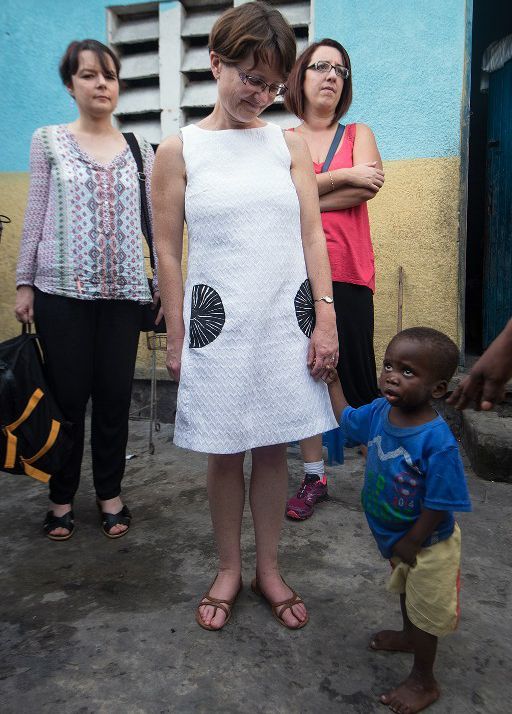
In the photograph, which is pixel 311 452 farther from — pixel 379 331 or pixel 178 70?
pixel 178 70

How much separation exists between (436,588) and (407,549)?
120 millimetres

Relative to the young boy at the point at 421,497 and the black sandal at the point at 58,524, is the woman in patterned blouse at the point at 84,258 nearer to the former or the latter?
the black sandal at the point at 58,524

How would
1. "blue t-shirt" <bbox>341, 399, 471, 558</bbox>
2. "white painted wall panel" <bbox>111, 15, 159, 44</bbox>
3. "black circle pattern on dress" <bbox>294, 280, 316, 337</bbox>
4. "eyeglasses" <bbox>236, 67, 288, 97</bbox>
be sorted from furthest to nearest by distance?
"white painted wall panel" <bbox>111, 15, 159, 44</bbox> → "black circle pattern on dress" <bbox>294, 280, 316, 337</bbox> → "eyeglasses" <bbox>236, 67, 288, 97</bbox> → "blue t-shirt" <bbox>341, 399, 471, 558</bbox>

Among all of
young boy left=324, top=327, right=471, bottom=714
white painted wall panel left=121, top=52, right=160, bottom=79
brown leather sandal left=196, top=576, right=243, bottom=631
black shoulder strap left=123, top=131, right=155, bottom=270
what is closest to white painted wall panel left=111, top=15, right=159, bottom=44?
white painted wall panel left=121, top=52, right=160, bottom=79

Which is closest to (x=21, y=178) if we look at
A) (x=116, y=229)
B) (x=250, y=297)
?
(x=116, y=229)

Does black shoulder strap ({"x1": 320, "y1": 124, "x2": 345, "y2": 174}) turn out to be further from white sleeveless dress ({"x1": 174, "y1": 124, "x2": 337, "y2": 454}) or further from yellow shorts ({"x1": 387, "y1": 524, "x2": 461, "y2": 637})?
yellow shorts ({"x1": 387, "y1": 524, "x2": 461, "y2": 637})

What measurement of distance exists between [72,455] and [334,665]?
1.50 m

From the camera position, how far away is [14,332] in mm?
4812

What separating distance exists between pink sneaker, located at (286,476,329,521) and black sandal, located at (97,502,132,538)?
756 mm

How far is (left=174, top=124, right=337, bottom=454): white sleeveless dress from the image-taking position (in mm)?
1775

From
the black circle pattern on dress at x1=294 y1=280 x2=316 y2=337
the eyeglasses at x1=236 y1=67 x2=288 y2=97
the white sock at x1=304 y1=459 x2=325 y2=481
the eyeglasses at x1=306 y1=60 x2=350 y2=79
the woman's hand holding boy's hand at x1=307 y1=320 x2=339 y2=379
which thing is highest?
the eyeglasses at x1=306 y1=60 x2=350 y2=79

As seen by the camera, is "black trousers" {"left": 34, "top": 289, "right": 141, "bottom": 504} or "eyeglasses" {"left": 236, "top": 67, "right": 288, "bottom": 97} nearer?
"eyeglasses" {"left": 236, "top": 67, "right": 288, "bottom": 97}

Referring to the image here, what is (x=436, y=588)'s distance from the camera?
1.51 meters

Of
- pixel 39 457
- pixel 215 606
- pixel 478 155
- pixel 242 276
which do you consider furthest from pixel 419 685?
pixel 478 155
